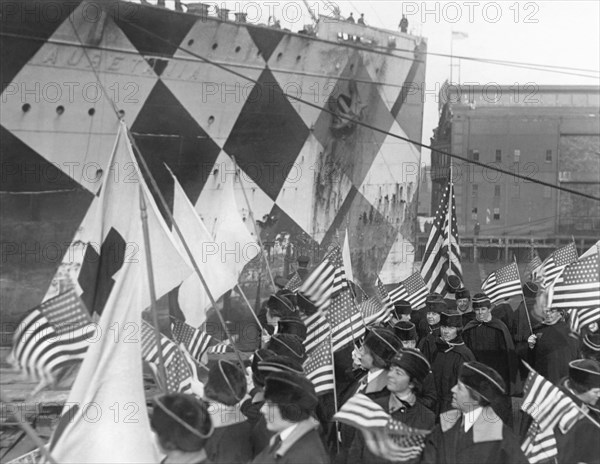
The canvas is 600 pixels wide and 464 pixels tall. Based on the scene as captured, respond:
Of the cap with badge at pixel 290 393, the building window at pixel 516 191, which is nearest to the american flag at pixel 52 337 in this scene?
the cap with badge at pixel 290 393

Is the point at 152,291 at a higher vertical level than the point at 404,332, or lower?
higher

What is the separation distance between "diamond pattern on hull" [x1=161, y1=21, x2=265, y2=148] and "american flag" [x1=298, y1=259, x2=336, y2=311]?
529cm

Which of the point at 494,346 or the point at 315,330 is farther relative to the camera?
the point at 494,346

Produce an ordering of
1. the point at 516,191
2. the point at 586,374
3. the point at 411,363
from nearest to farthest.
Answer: the point at 586,374, the point at 411,363, the point at 516,191

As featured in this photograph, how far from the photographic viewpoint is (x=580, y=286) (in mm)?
4957

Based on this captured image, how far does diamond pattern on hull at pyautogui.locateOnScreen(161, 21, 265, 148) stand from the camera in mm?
10688

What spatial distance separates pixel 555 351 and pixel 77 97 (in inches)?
242

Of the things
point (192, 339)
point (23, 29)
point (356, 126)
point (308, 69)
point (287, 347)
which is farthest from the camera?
point (356, 126)

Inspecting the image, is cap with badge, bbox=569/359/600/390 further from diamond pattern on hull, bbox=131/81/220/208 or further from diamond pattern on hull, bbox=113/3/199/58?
diamond pattern on hull, bbox=131/81/220/208

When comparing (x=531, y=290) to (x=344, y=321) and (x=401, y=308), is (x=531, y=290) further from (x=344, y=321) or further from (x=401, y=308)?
(x=344, y=321)

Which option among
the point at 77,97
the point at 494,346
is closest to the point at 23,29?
the point at 77,97

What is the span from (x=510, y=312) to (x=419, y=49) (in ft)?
28.4

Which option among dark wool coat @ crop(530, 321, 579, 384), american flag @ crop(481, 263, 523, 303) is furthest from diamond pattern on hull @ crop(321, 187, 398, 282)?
dark wool coat @ crop(530, 321, 579, 384)

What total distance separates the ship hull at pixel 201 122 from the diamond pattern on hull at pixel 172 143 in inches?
0.7
